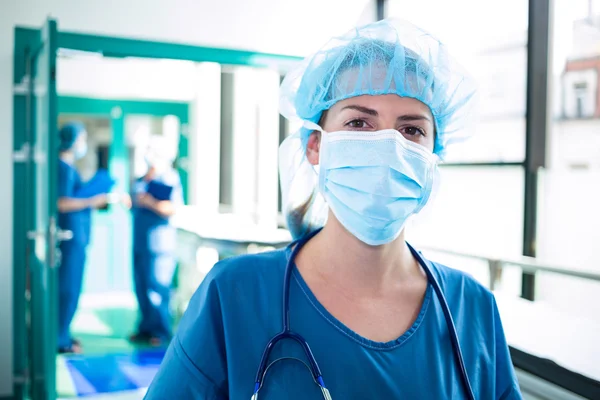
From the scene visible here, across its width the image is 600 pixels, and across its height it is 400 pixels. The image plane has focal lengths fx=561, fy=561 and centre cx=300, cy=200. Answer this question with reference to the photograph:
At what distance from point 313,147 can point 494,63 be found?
5.72 feet

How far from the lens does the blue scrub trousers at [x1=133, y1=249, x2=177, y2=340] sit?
350 centimetres

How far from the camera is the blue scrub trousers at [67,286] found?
329 cm

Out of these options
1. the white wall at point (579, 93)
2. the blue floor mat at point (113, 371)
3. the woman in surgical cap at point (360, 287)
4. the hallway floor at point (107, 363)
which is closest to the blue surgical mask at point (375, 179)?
the woman in surgical cap at point (360, 287)

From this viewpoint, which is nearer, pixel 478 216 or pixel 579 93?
pixel 579 93

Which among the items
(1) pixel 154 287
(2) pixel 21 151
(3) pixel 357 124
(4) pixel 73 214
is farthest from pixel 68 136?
(3) pixel 357 124

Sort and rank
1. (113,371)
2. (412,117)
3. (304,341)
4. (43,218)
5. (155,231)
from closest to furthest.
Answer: (304,341) → (412,117) → (43,218) → (113,371) → (155,231)

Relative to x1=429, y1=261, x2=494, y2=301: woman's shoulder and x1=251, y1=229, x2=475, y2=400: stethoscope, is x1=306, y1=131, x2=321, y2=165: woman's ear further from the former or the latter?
x1=429, y1=261, x2=494, y2=301: woman's shoulder

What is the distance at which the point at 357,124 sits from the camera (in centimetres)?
95

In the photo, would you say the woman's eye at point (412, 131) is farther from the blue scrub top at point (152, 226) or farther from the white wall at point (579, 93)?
the blue scrub top at point (152, 226)

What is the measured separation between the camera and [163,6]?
2.63 meters

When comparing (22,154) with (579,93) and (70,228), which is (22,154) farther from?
(579,93)

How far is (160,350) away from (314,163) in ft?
9.00

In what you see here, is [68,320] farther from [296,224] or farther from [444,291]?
[444,291]

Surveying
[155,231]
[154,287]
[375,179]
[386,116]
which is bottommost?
[154,287]
